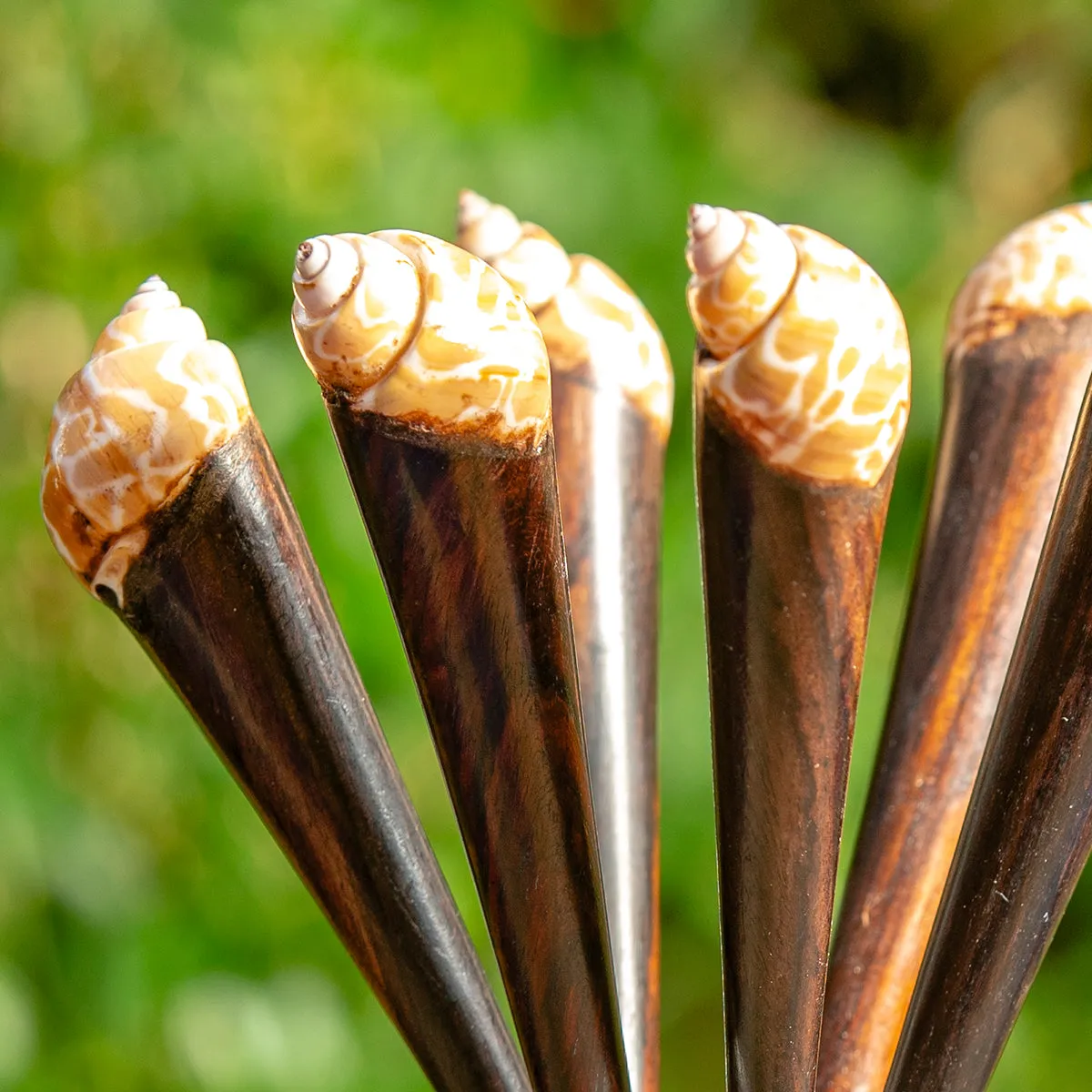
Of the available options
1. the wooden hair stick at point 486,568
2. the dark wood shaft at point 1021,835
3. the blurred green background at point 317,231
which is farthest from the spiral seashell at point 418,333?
the blurred green background at point 317,231

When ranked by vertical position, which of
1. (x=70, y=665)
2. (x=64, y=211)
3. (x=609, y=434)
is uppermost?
(x=609, y=434)

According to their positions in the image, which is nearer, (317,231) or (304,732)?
(304,732)

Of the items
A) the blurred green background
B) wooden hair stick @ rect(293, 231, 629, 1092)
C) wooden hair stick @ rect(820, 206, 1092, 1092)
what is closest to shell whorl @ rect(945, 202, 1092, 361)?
wooden hair stick @ rect(820, 206, 1092, 1092)

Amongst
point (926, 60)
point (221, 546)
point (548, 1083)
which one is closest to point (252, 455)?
point (221, 546)

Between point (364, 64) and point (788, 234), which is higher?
point (788, 234)

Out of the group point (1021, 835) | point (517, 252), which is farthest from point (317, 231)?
point (1021, 835)

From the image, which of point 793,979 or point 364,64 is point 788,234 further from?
point 364,64

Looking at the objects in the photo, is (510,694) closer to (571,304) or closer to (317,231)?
(571,304)
